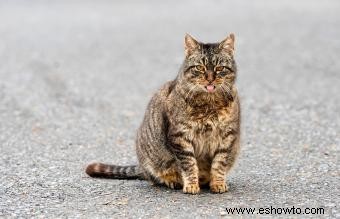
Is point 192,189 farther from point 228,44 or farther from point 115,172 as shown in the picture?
point 228,44

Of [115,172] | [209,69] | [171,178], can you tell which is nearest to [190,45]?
[209,69]

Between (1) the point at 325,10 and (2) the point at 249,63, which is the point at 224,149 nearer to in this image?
(2) the point at 249,63

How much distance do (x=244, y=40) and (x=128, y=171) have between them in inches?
460

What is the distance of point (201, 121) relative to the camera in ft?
21.1

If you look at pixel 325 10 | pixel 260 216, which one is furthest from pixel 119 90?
pixel 325 10

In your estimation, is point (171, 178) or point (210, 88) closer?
point (210, 88)

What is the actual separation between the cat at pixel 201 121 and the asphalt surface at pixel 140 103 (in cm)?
20

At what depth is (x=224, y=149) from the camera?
651cm

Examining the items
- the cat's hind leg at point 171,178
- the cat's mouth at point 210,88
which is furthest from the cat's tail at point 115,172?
the cat's mouth at point 210,88

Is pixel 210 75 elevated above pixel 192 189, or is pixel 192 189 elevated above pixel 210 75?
pixel 210 75

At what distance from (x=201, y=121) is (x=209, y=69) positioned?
46 cm

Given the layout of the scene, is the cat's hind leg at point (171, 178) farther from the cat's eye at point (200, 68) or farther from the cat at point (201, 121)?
the cat's eye at point (200, 68)

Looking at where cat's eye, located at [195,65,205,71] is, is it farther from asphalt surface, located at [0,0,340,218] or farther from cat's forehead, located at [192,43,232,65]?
asphalt surface, located at [0,0,340,218]

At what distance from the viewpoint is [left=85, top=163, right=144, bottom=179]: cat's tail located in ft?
23.8
